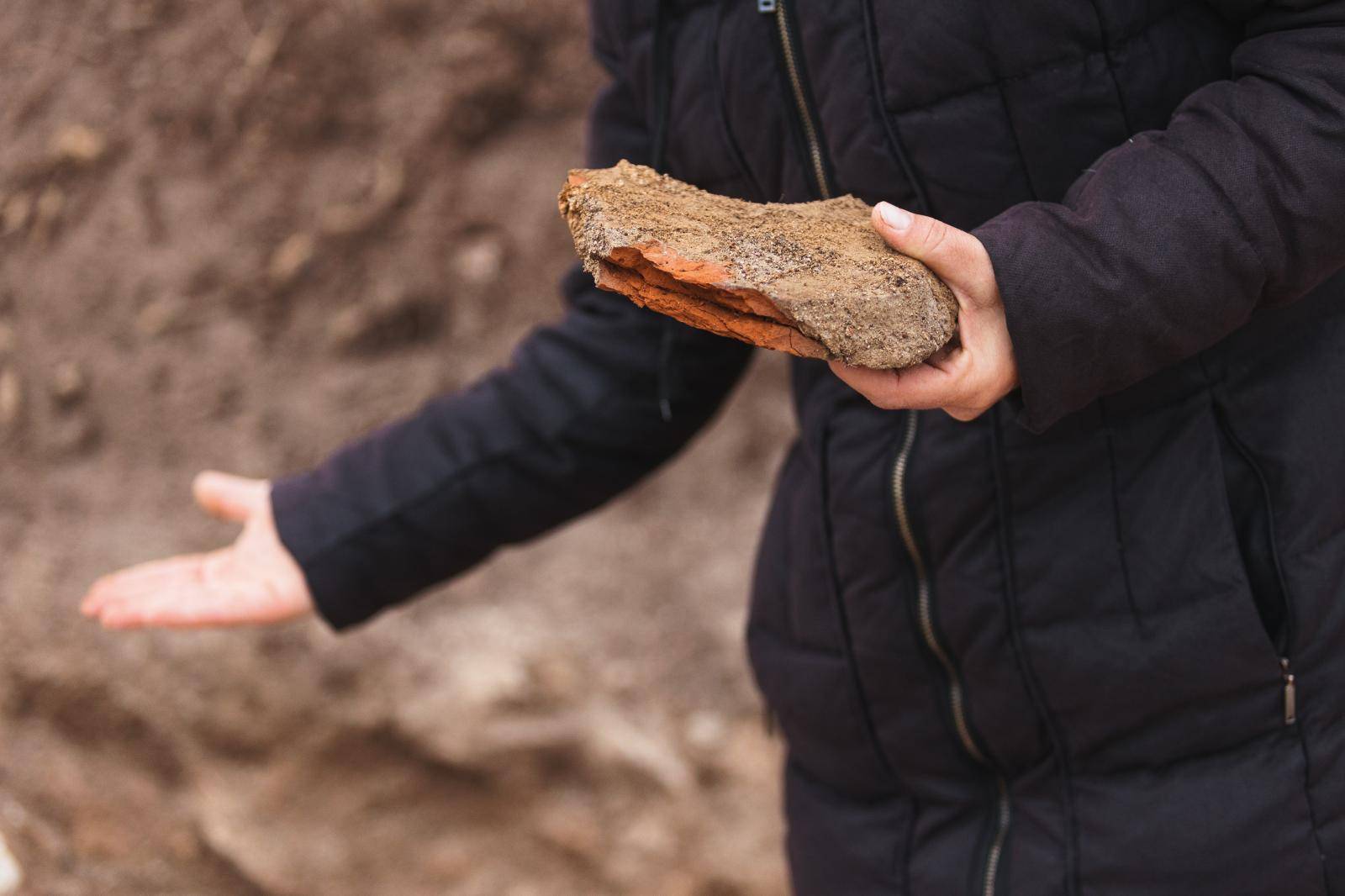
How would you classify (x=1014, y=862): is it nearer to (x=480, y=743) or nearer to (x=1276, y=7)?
(x=1276, y=7)

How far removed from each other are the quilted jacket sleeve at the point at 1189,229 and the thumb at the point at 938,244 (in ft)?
0.04

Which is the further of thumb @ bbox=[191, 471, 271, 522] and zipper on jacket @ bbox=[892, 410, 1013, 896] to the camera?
thumb @ bbox=[191, 471, 271, 522]

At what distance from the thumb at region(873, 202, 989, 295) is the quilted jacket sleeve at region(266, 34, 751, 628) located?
18.1 inches

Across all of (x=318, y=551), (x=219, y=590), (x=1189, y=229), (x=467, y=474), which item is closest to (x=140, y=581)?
(x=219, y=590)

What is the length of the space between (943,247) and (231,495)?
90cm

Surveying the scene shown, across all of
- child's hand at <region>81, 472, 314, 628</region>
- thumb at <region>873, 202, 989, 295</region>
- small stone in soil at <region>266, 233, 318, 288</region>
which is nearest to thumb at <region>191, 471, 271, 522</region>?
child's hand at <region>81, 472, 314, 628</region>

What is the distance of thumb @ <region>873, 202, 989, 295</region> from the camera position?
79 centimetres

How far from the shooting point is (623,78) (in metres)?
1.15

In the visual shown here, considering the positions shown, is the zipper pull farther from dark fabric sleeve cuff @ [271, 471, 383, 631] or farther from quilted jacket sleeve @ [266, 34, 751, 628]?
dark fabric sleeve cuff @ [271, 471, 383, 631]

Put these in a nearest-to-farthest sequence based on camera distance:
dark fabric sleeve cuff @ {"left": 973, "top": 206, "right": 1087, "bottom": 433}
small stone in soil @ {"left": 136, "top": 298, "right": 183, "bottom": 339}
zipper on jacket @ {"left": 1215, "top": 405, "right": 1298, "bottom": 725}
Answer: dark fabric sleeve cuff @ {"left": 973, "top": 206, "right": 1087, "bottom": 433} → zipper on jacket @ {"left": 1215, "top": 405, "right": 1298, "bottom": 725} → small stone in soil @ {"left": 136, "top": 298, "right": 183, "bottom": 339}

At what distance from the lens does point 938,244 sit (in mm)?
792

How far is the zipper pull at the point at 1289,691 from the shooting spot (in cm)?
93

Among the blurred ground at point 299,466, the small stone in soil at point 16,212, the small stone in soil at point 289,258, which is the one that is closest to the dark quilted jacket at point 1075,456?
the blurred ground at point 299,466

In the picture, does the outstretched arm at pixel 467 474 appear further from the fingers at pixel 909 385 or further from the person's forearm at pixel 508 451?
the fingers at pixel 909 385
